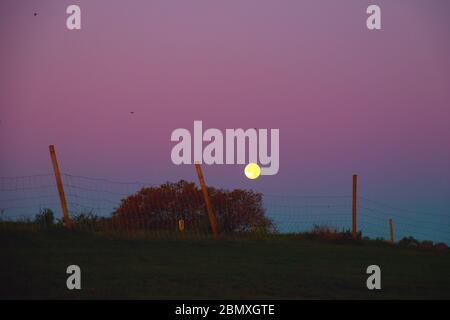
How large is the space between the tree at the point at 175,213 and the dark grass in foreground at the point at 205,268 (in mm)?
1659

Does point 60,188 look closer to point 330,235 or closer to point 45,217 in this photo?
point 45,217

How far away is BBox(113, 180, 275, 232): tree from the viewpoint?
55.8 ft

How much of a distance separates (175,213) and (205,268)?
22.3 ft

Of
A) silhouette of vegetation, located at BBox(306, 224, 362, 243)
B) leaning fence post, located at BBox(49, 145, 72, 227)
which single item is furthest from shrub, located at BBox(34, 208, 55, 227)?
silhouette of vegetation, located at BBox(306, 224, 362, 243)

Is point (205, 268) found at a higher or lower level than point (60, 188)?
lower

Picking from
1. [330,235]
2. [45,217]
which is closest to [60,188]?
[45,217]

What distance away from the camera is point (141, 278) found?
10.2m

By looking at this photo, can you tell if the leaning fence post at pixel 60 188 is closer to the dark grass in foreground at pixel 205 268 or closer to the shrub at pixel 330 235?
the dark grass in foreground at pixel 205 268

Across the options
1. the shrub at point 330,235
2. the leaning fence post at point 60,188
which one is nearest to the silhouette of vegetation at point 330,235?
the shrub at point 330,235

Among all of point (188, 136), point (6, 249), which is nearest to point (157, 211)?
point (188, 136)

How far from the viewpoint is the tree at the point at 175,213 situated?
17022mm

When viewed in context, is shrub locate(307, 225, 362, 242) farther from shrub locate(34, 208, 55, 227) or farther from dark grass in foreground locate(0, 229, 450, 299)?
shrub locate(34, 208, 55, 227)

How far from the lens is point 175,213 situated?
18141 mm
